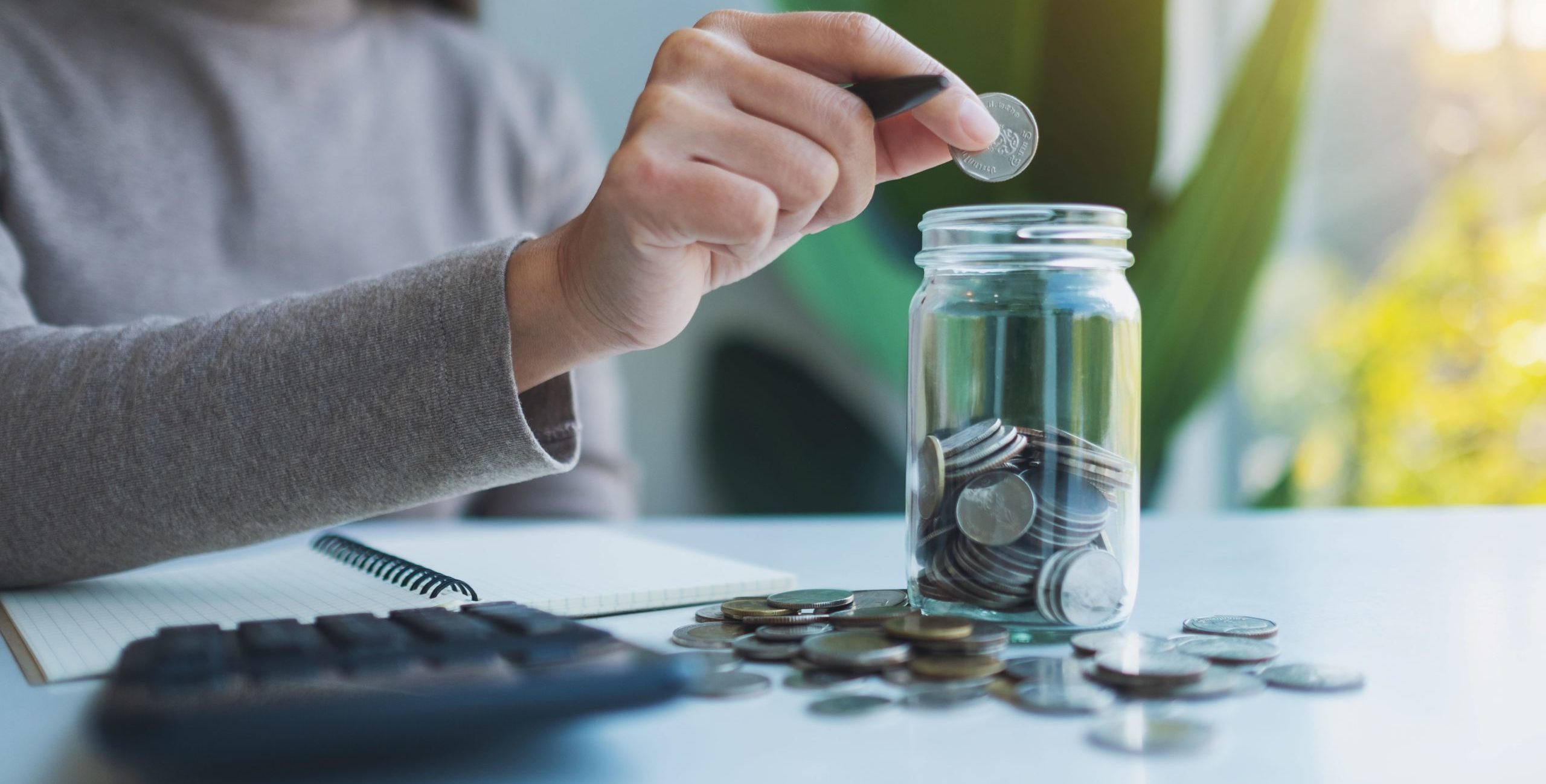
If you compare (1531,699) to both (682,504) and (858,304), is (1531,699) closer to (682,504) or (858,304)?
(858,304)

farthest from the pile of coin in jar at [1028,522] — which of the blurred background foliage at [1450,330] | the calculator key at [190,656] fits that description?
the blurred background foliage at [1450,330]

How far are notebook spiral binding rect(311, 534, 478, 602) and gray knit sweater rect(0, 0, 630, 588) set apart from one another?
4 cm

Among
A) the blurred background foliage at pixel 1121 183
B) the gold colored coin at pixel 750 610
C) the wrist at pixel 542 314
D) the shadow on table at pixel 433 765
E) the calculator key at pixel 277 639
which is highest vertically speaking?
the blurred background foliage at pixel 1121 183

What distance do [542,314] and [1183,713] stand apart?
40 centimetres

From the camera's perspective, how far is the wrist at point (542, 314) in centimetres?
64

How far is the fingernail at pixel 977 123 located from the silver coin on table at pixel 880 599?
25cm

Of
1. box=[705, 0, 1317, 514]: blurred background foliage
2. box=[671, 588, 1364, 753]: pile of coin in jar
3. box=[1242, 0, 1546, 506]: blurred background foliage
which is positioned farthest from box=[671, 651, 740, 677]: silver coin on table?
box=[1242, 0, 1546, 506]: blurred background foliage

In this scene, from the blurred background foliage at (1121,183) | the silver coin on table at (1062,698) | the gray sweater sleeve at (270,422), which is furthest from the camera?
the blurred background foliage at (1121,183)

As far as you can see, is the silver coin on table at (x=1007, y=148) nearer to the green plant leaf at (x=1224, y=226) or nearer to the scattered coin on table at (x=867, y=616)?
the scattered coin on table at (x=867, y=616)

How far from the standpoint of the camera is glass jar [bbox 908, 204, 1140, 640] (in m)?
0.54

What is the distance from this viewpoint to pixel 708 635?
57 cm

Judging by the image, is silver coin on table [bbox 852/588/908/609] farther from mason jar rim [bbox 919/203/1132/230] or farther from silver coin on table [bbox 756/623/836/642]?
mason jar rim [bbox 919/203/1132/230]

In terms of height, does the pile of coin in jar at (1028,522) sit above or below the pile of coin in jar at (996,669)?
above

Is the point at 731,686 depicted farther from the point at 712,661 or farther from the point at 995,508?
the point at 995,508
